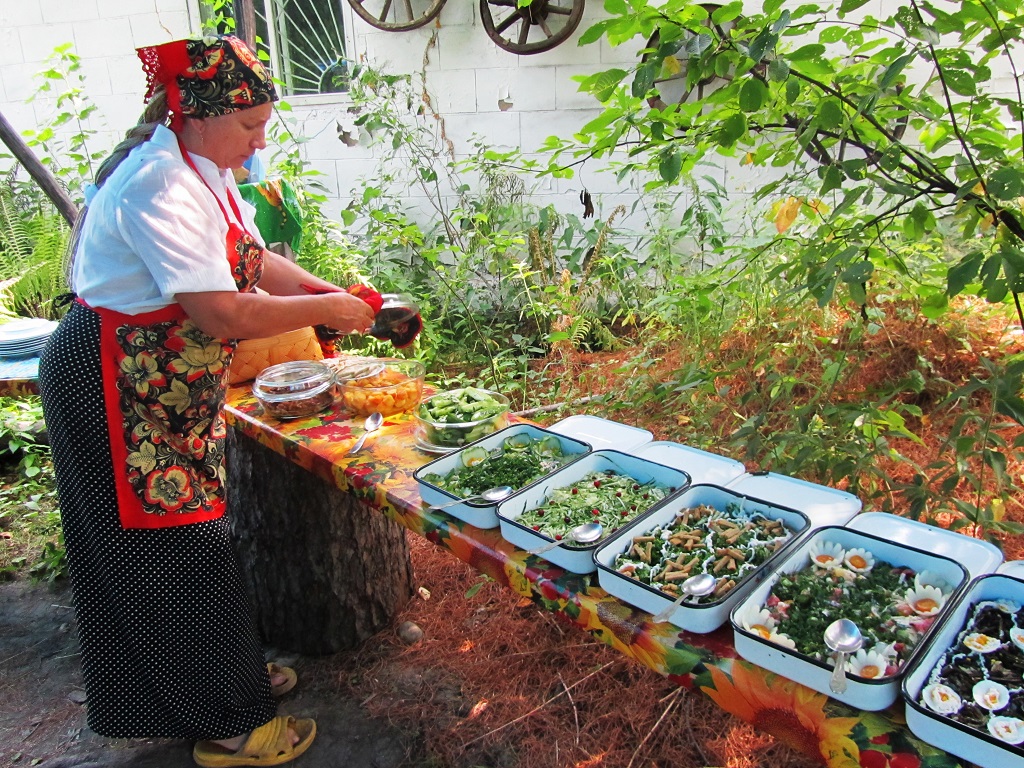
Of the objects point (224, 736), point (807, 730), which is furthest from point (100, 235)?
point (807, 730)

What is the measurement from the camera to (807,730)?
1.02m

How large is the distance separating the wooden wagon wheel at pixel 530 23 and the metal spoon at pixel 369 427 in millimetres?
3551

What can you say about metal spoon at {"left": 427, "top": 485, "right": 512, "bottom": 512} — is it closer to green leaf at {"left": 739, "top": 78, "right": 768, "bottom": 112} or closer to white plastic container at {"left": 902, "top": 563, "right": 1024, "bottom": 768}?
white plastic container at {"left": 902, "top": 563, "right": 1024, "bottom": 768}

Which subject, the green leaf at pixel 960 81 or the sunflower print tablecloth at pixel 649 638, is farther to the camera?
the green leaf at pixel 960 81

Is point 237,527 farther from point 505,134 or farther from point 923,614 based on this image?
point 505,134

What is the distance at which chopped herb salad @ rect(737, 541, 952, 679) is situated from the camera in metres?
1.06

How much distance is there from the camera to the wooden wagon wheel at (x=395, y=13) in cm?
504

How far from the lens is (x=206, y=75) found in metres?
1.62

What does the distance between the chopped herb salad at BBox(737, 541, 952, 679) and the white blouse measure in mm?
1284

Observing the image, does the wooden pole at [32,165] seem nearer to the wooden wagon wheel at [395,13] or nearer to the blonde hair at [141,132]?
the blonde hair at [141,132]

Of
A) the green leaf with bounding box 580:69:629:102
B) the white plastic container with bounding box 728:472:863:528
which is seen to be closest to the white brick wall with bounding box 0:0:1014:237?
the green leaf with bounding box 580:69:629:102

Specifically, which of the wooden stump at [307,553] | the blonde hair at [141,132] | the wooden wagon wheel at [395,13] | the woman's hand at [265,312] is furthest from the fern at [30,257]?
the woman's hand at [265,312]

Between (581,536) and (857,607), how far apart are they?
465mm

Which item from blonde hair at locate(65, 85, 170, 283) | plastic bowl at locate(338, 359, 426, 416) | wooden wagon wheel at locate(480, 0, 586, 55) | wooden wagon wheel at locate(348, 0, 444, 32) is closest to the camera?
blonde hair at locate(65, 85, 170, 283)
